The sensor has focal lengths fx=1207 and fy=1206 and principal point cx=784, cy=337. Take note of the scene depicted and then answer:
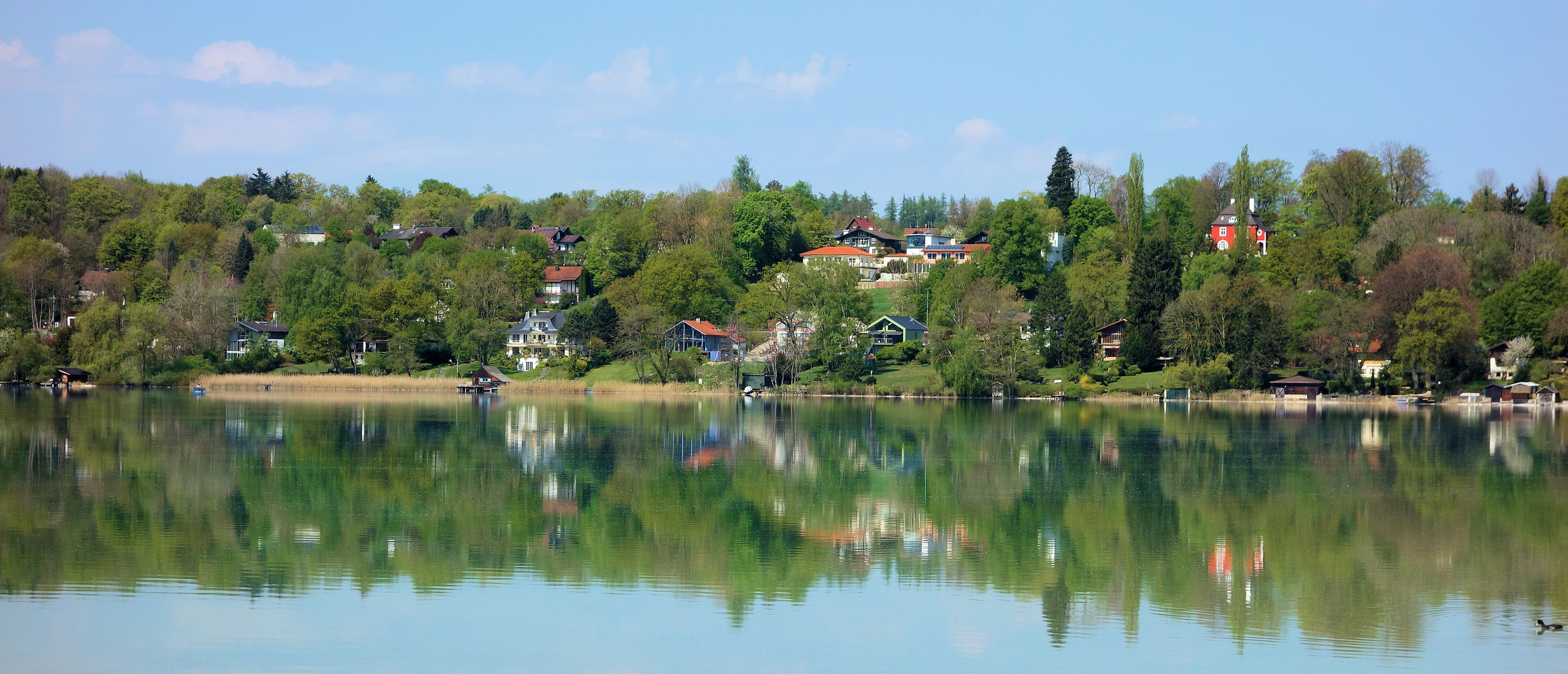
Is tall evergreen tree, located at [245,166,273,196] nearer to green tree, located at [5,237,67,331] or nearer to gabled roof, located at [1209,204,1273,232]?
green tree, located at [5,237,67,331]

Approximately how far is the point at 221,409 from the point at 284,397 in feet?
43.6

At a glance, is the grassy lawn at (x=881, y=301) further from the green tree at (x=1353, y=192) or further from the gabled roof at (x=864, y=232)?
the green tree at (x=1353, y=192)

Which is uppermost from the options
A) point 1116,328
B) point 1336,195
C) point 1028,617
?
point 1336,195

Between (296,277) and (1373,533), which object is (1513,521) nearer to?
(1373,533)

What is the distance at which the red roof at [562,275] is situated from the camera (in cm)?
10669

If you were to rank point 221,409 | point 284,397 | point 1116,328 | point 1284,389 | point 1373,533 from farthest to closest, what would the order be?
point 1116,328 < point 1284,389 < point 284,397 < point 221,409 < point 1373,533

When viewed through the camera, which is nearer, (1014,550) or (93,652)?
(93,652)

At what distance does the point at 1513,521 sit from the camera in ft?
70.5

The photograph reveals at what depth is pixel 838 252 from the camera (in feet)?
374

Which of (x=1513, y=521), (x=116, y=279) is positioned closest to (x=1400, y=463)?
(x=1513, y=521)

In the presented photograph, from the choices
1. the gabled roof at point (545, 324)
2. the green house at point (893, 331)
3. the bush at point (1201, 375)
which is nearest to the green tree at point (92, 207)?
the gabled roof at point (545, 324)

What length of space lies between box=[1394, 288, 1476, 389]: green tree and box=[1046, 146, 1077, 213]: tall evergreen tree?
147 feet

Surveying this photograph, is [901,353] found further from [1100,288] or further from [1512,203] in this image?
[1512,203]

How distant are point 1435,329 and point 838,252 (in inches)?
2317
